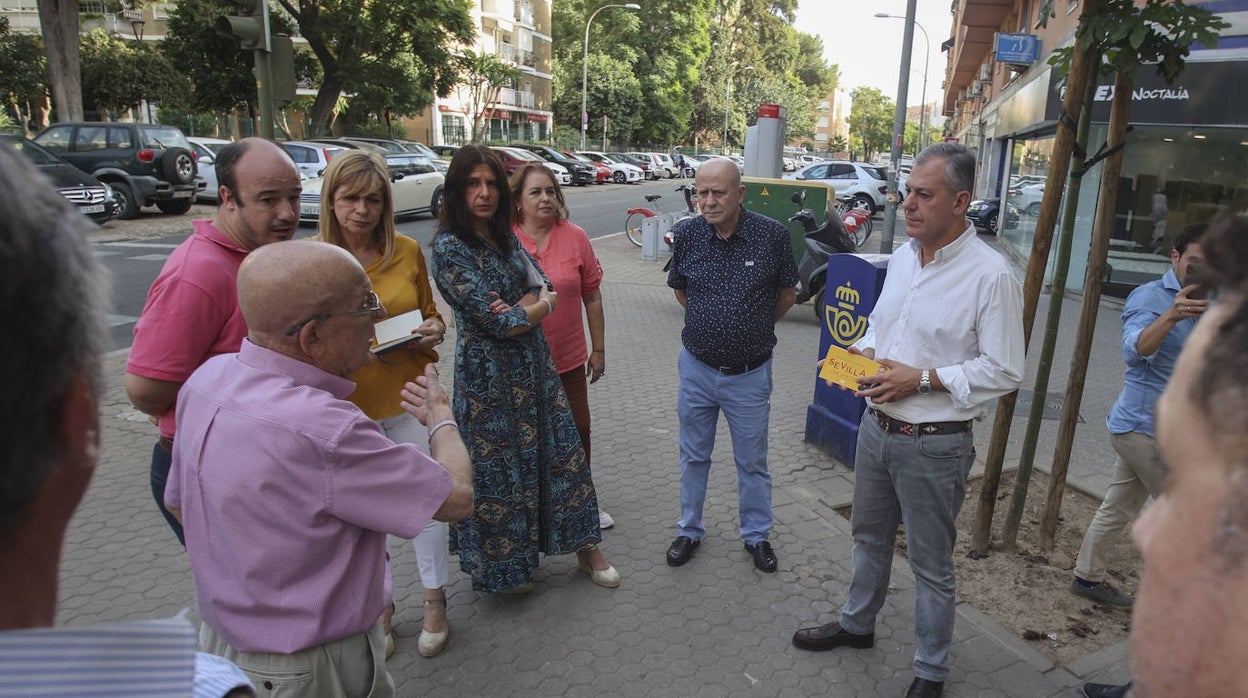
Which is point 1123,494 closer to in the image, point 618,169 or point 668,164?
point 618,169

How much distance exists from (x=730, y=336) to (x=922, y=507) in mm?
1276

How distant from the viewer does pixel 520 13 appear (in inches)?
2211

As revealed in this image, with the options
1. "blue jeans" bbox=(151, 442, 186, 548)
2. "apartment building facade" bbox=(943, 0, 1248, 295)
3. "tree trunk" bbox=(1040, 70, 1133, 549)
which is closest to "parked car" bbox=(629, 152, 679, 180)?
"apartment building facade" bbox=(943, 0, 1248, 295)

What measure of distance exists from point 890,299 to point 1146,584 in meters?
2.32

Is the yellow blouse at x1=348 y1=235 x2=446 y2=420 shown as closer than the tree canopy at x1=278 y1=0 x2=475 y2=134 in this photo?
Yes

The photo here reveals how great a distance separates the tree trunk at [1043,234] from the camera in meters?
3.37

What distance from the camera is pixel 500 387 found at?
335 centimetres

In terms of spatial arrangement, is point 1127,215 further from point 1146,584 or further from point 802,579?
point 1146,584

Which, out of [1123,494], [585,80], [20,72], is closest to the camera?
[1123,494]

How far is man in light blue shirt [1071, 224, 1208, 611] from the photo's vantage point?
3.12 metres

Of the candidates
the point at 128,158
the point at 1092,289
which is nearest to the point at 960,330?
the point at 1092,289

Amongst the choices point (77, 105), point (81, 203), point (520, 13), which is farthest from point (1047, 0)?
point (520, 13)

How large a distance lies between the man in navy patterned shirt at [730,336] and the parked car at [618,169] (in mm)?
35186

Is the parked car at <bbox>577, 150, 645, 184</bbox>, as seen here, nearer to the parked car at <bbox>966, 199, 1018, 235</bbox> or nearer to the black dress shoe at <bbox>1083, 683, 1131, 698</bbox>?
the parked car at <bbox>966, 199, 1018, 235</bbox>
